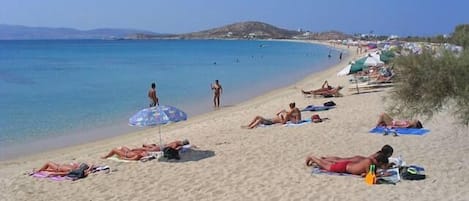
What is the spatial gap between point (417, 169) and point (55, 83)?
32.5 metres

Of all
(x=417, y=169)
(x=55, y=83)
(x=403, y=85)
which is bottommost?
(x=55, y=83)

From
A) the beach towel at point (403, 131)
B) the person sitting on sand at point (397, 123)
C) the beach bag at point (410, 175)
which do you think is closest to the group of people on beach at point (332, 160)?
the person sitting on sand at point (397, 123)

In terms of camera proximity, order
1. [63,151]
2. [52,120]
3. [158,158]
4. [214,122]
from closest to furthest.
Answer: [158,158] < [63,151] < [214,122] < [52,120]

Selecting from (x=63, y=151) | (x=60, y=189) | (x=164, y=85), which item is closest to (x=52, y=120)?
(x=63, y=151)

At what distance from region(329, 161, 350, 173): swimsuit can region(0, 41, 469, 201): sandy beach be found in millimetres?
241

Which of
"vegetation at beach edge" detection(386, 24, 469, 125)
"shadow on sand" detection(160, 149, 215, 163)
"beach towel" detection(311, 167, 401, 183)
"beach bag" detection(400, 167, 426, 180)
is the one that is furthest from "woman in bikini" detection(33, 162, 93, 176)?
"vegetation at beach edge" detection(386, 24, 469, 125)

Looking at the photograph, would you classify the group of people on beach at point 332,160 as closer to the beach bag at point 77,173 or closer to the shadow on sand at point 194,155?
the beach bag at point 77,173

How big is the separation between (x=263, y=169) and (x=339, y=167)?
4.50ft

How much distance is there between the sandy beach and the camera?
8094 mm

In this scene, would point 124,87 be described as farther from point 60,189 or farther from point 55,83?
point 60,189

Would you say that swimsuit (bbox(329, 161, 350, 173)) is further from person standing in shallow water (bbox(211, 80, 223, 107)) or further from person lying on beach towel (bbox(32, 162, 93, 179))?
person standing in shallow water (bbox(211, 80, 223, 107))

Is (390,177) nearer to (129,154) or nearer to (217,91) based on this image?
(129,154)

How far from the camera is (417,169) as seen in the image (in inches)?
351

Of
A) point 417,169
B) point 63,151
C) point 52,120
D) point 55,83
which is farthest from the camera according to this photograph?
point 55,83
